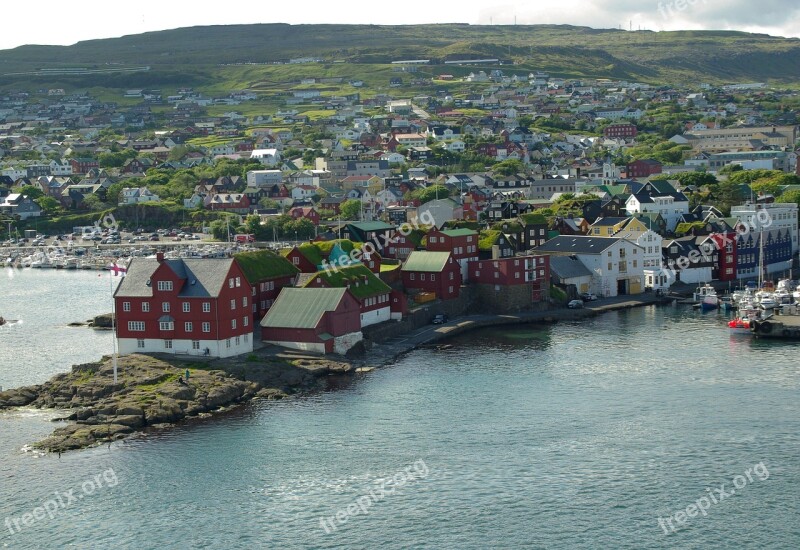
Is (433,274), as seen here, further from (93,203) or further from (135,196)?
(93,203)

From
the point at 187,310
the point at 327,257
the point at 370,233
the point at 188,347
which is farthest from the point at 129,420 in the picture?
the point at 370,233

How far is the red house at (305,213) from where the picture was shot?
7144 cm

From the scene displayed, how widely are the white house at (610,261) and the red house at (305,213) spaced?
2662 cm

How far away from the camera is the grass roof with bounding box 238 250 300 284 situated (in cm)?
3706

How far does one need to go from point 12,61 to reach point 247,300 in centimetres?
16921

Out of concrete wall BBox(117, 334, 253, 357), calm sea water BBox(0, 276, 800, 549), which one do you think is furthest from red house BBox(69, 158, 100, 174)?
calm sea water BBox(0, 276, 800, 549)

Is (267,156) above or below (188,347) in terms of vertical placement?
above

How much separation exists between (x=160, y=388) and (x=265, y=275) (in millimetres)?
9202

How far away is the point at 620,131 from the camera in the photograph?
Answer: 107125mm

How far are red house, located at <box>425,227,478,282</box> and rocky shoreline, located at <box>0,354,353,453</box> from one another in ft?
39.9

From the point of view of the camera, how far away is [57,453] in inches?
989

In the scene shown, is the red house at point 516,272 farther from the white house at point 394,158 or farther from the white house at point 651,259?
the white house at point 394,158

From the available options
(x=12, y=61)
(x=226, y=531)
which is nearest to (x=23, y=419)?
(x=226, y=531)

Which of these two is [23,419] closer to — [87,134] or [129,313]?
[129,313]
